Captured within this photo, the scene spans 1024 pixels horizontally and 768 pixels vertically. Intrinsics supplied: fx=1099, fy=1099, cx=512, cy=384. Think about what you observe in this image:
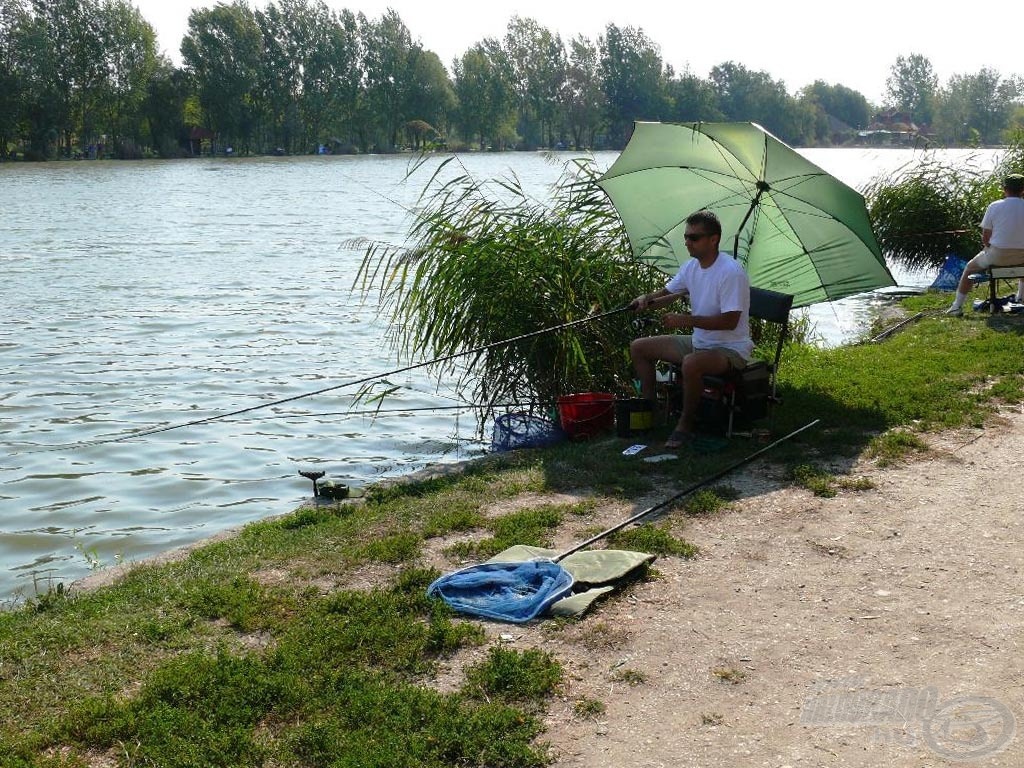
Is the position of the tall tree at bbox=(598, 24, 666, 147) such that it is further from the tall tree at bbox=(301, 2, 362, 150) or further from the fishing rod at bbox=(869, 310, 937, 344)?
the fishing rod at bbox=(869, 310, 937, 344)

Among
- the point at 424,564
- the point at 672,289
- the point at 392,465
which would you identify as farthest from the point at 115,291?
the point at 424,564

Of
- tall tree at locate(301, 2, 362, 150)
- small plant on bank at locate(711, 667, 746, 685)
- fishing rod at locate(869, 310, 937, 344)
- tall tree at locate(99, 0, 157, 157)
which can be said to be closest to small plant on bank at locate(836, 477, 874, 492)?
small plant on bank at locate(711, 667, 746, 685)

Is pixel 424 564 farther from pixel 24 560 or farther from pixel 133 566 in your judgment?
pixel 24 560

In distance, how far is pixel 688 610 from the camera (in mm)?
4855

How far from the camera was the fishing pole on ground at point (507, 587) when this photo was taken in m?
4.85

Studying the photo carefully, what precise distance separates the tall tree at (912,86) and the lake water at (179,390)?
164 metres

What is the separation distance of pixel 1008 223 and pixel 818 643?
9225 millimetres

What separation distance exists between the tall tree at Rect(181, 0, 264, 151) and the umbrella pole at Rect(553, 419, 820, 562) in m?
92.4

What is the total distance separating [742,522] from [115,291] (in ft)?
54.0

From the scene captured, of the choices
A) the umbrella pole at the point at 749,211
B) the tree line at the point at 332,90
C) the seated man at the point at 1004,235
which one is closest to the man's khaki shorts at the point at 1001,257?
the seated man at the point at 1004,235

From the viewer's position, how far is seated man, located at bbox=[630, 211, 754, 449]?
24.2 feet

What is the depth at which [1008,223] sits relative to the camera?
12.2m

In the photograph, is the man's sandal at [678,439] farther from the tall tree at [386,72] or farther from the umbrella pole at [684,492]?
the tall tree at [386,72]

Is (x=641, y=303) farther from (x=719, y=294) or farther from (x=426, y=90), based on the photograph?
(x=426, y=90)
